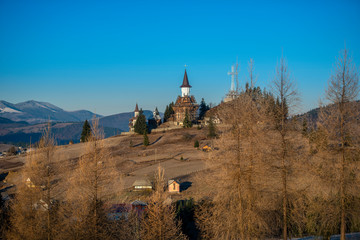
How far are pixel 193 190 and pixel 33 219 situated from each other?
2515 cm

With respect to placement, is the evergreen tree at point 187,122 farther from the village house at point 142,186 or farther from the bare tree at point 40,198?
the bare tree at point 40,198

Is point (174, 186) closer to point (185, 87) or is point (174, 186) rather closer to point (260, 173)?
point (260, 173)

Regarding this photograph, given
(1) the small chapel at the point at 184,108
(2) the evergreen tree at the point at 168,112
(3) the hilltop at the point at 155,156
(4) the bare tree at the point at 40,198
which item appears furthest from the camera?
(2) the evergreen tree at the point at 168,112

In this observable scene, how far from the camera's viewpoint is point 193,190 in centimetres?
3966

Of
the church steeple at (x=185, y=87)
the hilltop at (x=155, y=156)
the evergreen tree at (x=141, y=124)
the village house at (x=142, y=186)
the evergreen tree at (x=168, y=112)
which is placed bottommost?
the village house at (x=142, y=186)

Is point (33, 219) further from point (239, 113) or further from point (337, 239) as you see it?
point (337, 239)

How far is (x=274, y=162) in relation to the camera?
531 inches

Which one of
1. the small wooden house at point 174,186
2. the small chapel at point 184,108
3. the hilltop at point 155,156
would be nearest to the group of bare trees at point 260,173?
the small wooden house at point 174,186

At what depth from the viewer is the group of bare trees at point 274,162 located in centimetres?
1328

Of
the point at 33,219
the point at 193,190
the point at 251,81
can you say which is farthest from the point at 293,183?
the point at 193,190

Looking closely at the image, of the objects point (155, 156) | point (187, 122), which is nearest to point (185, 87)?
point (187, 122)

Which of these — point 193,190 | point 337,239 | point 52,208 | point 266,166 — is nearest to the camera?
point 266,166

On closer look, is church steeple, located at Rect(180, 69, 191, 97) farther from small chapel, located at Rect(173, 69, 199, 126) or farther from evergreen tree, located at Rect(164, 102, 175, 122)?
evergreen tree, located at Rect(164, 102, 175, 122)

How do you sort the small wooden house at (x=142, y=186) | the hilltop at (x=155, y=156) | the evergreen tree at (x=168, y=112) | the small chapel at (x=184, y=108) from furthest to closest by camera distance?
the evergreen tree at (x=168, y=112) → the small chapel at (x=184, y=108) → the hilltop at (x=155, y=156) → the small wooden house at (x=142, y=186)
